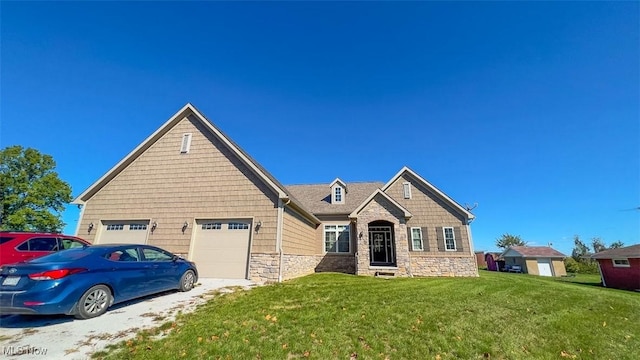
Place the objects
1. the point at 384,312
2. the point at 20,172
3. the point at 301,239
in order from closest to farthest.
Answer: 1. the point at 384,312
2. the point at 301,239
3. the point at 20,172

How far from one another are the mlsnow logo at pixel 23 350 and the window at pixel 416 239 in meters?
16.8

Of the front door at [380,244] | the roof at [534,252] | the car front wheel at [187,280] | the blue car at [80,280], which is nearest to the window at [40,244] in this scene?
the blue car at [80,280]

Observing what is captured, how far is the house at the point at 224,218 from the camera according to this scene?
11.1 meters

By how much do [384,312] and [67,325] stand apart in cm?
643

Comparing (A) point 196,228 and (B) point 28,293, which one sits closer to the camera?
(B) point 28,293

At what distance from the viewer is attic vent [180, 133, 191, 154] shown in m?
13.0

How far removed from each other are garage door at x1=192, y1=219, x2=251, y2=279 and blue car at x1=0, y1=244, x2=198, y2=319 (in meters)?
4.04

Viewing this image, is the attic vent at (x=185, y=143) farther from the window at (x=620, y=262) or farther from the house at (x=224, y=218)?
the window at (x=620, y=262)

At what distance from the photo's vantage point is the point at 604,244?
178 ft

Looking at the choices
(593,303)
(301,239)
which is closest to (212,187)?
(301,239)

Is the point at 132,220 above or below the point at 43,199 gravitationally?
below

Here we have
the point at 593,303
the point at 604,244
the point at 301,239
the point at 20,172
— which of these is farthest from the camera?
the point at 604,244

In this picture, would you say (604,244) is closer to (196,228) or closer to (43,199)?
(196,228)

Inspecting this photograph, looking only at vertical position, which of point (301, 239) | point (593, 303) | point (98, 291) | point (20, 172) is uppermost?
point (20, 172)
